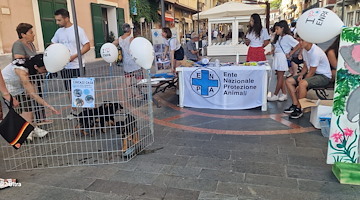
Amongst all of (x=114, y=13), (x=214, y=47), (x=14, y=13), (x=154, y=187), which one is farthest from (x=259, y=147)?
(x=214, y=47)

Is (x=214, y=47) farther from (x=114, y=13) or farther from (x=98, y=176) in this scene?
(x=98, y=176)

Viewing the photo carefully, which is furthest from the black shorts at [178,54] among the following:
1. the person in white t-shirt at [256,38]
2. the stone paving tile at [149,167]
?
the stone paving tile at [149,167]

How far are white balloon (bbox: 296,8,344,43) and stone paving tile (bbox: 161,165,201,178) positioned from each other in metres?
1.81

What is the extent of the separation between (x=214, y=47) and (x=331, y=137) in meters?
13.7

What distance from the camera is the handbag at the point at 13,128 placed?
2662mm

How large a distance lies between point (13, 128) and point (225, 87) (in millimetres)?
3373

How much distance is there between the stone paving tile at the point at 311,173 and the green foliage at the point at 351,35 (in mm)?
1282

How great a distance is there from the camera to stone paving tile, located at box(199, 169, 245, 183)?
8.67 ft

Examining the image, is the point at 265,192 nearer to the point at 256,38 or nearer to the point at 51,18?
the point at 256,38

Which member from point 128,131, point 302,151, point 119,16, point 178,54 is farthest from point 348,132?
point 119,16

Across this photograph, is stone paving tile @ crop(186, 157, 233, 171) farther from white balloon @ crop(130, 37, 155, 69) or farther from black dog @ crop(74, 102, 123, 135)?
white balloon @ crop(130, 37, 155, 69)

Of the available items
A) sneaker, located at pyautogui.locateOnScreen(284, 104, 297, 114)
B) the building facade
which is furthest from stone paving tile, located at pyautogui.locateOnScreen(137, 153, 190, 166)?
the building facade

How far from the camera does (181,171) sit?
2.85 m

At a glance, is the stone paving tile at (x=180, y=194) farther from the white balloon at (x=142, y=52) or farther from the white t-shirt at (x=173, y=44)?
the white t-shirt at (x=173, y=44)
